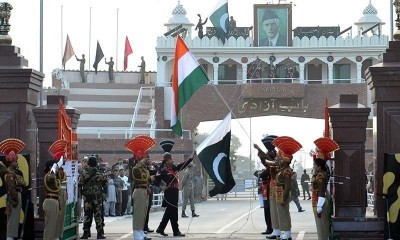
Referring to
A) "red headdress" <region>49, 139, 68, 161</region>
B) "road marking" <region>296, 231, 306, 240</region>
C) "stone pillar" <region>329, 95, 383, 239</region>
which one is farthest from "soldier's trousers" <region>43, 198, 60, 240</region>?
"road marking" <region>296, 231, 306, 240</region>

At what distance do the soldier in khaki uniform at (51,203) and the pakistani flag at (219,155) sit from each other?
10.2ft

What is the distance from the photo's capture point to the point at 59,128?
22.5 m

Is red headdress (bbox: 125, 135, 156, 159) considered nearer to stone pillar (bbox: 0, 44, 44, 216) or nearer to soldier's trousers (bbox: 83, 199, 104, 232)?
stone pillar (bbox: 0, 44, 44, 216)

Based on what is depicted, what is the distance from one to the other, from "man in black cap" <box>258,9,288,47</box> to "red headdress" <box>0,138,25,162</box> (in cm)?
4836

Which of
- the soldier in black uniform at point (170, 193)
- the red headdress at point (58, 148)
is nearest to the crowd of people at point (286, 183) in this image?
the soldier in black uniform at point (170, 193)

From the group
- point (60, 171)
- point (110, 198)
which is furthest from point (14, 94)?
point (110, 198)

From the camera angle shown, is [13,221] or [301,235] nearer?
[13,221]

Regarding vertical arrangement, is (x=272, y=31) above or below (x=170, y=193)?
above

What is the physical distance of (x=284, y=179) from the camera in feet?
74.3

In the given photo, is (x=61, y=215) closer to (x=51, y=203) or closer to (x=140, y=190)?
(x=51, y=203)

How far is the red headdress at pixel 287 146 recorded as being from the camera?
872 inches

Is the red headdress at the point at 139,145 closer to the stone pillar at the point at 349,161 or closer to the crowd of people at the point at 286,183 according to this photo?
the crowd of people at the point at 286,183

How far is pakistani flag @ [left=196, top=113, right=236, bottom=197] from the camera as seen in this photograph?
934 inches

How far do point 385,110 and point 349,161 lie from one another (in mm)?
1173
